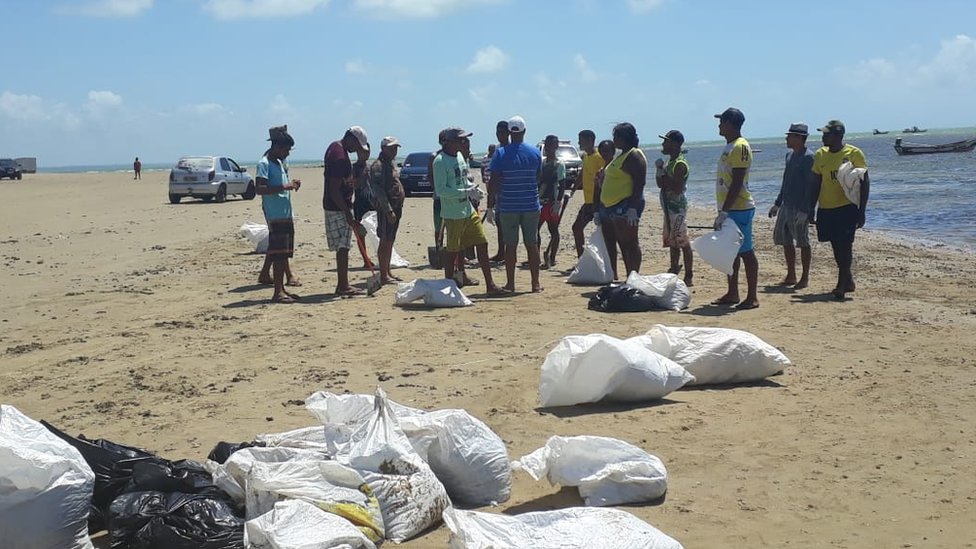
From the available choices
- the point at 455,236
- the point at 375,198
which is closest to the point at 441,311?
the point at 455,236

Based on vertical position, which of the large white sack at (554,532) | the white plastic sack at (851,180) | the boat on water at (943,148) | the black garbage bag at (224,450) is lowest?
the large white sack at (554,532)

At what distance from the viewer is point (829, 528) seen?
423 cm

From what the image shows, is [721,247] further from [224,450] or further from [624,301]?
[224,450]

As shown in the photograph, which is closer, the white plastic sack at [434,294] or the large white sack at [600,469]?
the large white sack at [600,469]

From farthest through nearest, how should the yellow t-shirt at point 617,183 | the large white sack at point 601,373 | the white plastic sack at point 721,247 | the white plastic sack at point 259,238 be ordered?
the white plastic sack at point 259,238 < the yellow t-shirt at point 617,183 < the white plastic sack at point 721,247 < the large white sack at point 601,373

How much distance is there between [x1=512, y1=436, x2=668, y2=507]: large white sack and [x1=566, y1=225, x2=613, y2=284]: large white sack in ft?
20.8

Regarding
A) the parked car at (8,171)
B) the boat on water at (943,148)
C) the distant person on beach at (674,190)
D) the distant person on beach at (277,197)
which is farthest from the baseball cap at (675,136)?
the parked car at (8,171)

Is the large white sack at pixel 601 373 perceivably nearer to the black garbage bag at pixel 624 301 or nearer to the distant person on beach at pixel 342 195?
the black garbage bag at pixel 624 301

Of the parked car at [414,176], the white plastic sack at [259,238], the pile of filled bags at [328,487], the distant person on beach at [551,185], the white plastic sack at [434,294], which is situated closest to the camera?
the pile of filled bags at [328,487]

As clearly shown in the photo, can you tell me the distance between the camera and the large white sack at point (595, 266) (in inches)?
432

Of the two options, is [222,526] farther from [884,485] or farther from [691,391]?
[691,391]

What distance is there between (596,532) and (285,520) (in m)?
1.16

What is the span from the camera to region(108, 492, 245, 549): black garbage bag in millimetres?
3848

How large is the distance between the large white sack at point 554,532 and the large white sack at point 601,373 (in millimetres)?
2102
